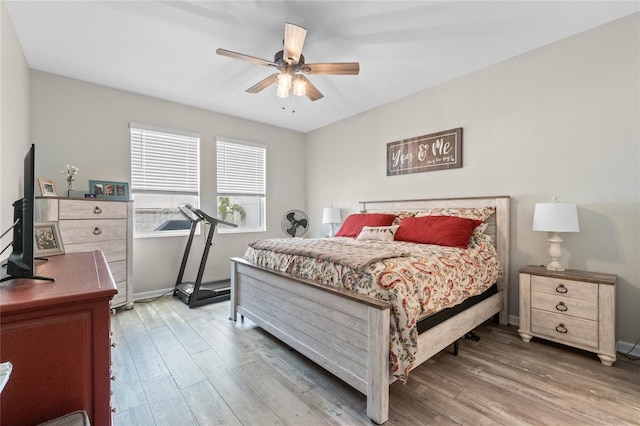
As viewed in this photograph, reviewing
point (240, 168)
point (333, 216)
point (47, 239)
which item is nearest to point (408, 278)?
point (47, 239)

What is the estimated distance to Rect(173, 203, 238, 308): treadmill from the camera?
3.26 meters

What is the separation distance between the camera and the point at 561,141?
252 cm

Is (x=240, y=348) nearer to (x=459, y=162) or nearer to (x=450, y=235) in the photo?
(x=450, y=235)

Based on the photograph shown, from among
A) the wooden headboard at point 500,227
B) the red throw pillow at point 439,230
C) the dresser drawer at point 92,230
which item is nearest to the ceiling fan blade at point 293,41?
the red throw pillow at point 439,230

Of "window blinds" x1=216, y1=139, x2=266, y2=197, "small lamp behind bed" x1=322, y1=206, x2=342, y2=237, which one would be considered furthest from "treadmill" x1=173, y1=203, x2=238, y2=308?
"small lamp behind bed" x1=322, y1=206, x2=342, y2=237

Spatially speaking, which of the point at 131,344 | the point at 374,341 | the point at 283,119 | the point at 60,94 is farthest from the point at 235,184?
the point at 374,341

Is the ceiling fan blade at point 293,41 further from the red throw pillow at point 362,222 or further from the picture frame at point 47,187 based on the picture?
the picture frame at point 47,187

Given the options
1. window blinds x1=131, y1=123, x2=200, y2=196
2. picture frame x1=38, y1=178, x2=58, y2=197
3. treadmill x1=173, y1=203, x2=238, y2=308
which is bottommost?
treadmill x1=173, y1=203, x2=238, y2=308

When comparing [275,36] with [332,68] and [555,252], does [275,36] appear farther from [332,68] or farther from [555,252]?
[555,252]

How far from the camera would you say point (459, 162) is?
3178mm

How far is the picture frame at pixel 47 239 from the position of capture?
5.48 feet

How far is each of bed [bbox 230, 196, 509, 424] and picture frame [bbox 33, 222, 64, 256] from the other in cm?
136

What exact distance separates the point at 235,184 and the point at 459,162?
10.3 feet

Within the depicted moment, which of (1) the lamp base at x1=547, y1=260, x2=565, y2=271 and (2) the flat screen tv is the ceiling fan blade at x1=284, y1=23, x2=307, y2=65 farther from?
(1) the lamp base at x1=547, y1=260, x2=565, y2=271
